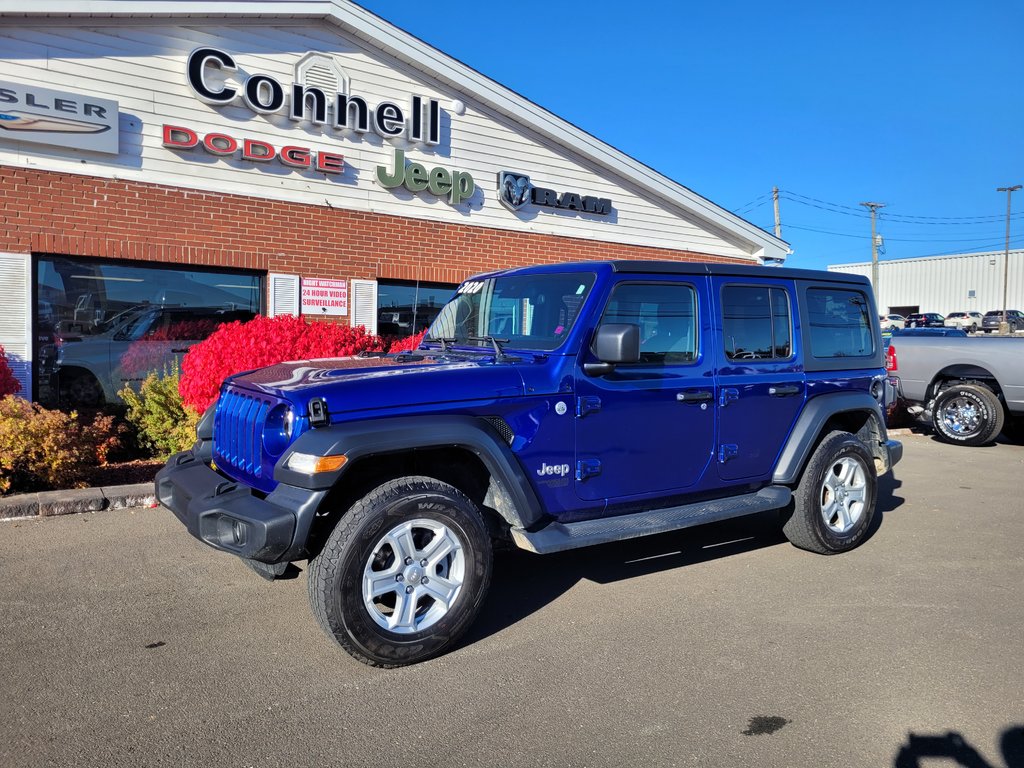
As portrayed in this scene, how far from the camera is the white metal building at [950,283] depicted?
202ft

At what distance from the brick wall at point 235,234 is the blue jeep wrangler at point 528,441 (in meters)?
4.86

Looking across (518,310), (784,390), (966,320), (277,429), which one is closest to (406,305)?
(518,310)

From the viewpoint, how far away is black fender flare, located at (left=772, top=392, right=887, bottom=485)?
5148 millimetres

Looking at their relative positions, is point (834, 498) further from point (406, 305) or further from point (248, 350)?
point (406, 305)

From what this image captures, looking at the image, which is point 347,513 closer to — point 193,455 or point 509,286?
point 193,455

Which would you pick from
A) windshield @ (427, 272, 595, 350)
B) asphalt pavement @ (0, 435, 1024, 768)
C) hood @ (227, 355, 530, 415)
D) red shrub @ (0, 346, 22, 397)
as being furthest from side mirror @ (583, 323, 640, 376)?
red shrub @ (0, 346, 22, 397)

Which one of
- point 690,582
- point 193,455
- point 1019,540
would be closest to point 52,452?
point 193,455

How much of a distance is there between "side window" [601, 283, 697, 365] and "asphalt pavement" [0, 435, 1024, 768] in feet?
4.75

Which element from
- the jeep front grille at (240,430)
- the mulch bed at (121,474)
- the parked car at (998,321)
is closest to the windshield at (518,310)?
the jeep front grille at (240,430)

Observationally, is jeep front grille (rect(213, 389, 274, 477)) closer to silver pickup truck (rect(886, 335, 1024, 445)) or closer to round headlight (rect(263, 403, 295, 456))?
round headlight (rect(263, 403, 295, 456))

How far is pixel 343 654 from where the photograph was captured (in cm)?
377

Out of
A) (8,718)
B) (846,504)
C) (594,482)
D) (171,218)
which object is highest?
(171,218)

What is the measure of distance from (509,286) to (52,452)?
13.7ft

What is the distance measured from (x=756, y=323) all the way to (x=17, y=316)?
7.33 meters
